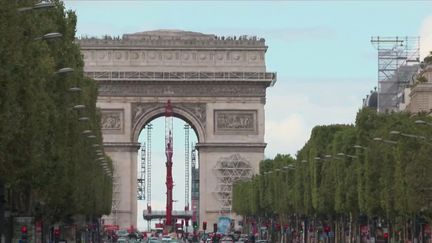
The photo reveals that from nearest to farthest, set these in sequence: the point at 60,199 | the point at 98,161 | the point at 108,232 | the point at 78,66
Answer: the point at 60,199
the point at 78,66
the point at 98,161
the point at 108,232

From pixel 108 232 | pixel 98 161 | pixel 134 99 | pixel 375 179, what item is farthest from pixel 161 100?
pixel 375 179

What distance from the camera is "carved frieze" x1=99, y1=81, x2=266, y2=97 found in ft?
630

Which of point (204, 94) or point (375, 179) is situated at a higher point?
point (204, 94)

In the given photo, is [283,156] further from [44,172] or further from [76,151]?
[44,172]

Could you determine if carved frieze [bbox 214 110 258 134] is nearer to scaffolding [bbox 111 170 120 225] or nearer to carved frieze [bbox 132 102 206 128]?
carved frieze [bbox 132 102 206 128]

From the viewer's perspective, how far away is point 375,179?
364ft

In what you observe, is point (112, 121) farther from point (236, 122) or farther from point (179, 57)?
point (236, 122)

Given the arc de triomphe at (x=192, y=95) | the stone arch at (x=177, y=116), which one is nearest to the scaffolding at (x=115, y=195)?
the arc de triomphe at (x=192, y=95)

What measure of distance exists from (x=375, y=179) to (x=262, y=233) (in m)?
70.9

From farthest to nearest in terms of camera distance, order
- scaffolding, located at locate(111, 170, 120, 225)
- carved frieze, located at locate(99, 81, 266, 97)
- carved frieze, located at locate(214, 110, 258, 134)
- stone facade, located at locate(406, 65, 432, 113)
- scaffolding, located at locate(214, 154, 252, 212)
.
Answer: scaffolding, located at locate(111, 170, 120, 225) → scaffolding, located at locate(214, 154, 252, 212) → carved frieze, located at locate(214, 110, 258, 134) → carved frieze, located at locate(99, 81, 266, 97) → stone facade, located at locate(406, 65, 432, 113)

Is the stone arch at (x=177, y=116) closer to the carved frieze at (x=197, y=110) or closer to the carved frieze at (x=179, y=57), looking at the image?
the carved frieze at (x=197, y=110)

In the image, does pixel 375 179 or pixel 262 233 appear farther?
pixel 262 233

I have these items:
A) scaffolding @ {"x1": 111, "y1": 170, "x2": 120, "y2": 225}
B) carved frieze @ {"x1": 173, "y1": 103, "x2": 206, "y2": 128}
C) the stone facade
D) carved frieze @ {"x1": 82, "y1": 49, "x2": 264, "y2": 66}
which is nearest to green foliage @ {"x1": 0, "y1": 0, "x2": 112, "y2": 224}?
the stone facade

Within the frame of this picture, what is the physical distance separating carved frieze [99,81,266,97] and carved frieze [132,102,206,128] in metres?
1.03
